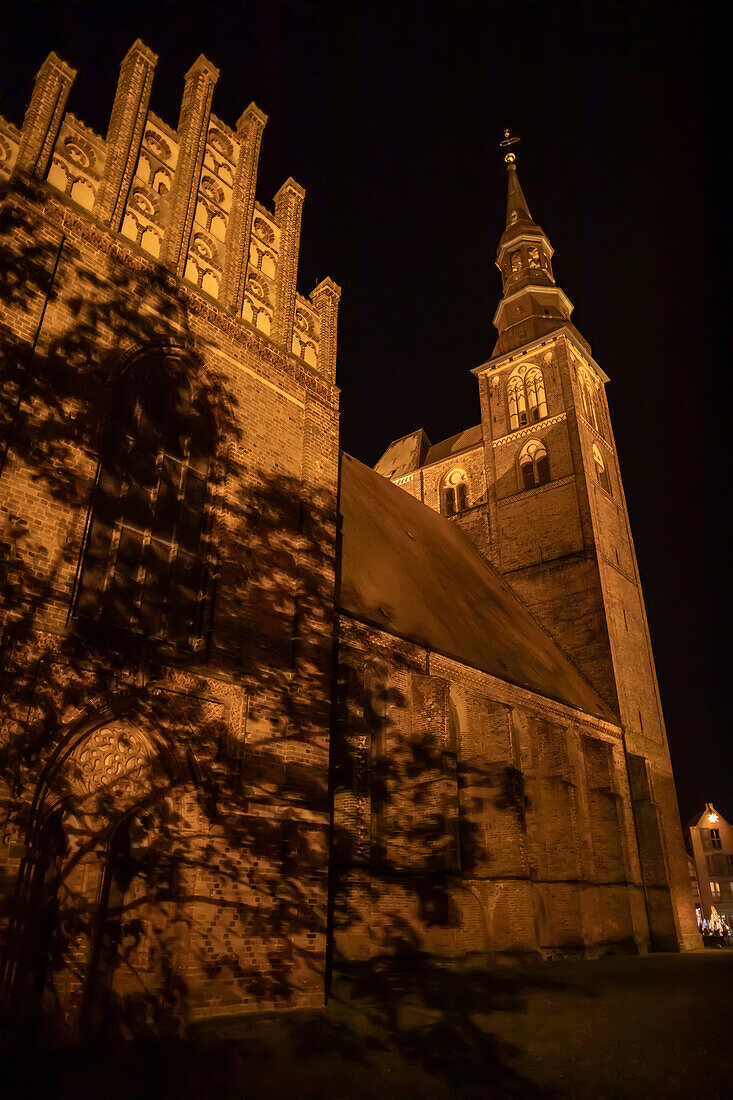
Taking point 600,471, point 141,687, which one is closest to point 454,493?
point 600,471

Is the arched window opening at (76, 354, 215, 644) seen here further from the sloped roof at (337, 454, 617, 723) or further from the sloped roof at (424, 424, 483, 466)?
the sloped roof at (424, 424, 483, 466)

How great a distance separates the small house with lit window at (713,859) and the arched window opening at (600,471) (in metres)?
44.4

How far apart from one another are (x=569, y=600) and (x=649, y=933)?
9824 millimetres

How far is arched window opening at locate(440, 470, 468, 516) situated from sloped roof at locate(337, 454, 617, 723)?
4.41 metres

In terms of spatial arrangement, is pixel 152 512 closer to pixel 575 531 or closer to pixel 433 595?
pixel 433 595

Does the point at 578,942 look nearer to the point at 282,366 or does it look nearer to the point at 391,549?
the point at 391,549

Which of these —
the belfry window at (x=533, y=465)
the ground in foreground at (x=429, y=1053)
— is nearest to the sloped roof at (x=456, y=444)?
the belfry window at (x=533, y=465)

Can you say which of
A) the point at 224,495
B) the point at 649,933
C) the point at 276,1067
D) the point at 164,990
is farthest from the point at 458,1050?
the point at 649,933

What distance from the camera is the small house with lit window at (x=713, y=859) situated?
57281 millimetres

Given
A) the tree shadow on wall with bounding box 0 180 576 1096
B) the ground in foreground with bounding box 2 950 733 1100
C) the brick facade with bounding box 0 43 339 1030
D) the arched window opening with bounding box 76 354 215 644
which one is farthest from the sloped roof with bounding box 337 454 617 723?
the ground in foreground with bounding box 2 950 733 1100

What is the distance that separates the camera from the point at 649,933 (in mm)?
19109

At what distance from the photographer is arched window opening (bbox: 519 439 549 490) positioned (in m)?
26.5

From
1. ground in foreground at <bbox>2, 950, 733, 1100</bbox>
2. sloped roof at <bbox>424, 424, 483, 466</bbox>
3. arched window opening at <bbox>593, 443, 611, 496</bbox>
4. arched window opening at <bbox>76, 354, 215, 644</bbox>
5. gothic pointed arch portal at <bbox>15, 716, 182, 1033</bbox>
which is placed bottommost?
ground in foreground at <bbox>2, 950, 733, 1100</bbox>

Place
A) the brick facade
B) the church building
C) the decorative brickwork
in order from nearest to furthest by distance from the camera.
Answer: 1. the brick facade
2. the church building
3. the decorative brickwork
